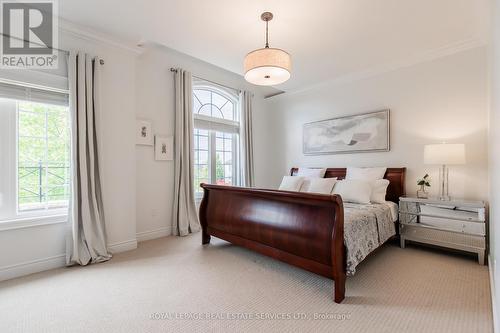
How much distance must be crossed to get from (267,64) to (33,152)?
8.63 feet

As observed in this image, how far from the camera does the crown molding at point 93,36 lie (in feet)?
8.52

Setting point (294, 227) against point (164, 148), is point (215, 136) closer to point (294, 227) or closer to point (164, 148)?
point (164, 148)

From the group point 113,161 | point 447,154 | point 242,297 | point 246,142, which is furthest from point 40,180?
point 447,154

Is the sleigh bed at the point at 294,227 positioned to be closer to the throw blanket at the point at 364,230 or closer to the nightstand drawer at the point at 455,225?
the throw blanket at the point at 364,230

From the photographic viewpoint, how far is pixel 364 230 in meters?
2.34

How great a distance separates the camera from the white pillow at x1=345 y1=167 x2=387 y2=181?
11.9 feet

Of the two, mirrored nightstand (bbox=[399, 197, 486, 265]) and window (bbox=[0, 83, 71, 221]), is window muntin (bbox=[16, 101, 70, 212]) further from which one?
mirrored nightstand (bbox=[399, 197, 486, 265])

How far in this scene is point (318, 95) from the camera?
15.1 feet

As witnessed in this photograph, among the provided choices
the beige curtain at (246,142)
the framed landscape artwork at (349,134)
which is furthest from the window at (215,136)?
the framed landscape artwork at (349,134)

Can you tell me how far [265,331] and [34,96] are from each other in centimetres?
313

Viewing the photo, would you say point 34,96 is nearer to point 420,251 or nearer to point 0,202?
point 0,202

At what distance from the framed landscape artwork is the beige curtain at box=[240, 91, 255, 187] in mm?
1113

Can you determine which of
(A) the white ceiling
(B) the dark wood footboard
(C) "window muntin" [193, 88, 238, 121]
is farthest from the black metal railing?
(C) "window muntin" [193, 88, 238, 121]

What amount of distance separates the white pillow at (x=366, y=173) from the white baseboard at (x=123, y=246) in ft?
11.0
